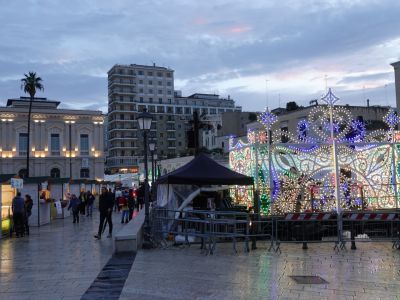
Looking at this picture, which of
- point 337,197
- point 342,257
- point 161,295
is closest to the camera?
point 161,295

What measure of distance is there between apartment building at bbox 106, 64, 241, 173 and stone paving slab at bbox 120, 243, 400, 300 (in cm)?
9543

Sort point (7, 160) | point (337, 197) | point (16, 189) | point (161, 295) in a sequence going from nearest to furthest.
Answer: point (161, 295), point (337, 197), point (16, 189), point (7, 160)

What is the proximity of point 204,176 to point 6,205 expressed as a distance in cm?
811

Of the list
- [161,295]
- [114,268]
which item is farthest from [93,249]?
[161,295]

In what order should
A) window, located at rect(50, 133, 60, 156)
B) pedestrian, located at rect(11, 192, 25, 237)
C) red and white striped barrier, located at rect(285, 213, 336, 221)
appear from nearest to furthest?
1. red and white striped barrier, located at rect(285, 213, 336, 221)
2. pedestrian, located at rect(11, 192, 25, 237)
3. window, located at rect(50, 133, 60, 156)

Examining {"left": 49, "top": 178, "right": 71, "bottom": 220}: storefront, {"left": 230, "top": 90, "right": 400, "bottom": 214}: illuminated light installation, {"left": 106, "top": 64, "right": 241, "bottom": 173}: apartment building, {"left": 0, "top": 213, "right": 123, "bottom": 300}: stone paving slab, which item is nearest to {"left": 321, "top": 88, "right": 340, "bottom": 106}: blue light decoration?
{"left": 230, "top": 90, "right": 400, "bottom": 214}: illuminated light installation

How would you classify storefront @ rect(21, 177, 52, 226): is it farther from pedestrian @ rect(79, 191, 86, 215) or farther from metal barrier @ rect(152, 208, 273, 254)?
metal barrier @ rect(152, 208, 273, 254)

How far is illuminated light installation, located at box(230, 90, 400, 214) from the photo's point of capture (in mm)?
17100

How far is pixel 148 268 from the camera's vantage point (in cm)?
1005

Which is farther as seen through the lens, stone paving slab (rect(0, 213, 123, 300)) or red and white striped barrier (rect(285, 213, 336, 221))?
red and white striped barrier (rect(285, 213, 336, 221))

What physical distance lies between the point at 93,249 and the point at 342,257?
20.9ft

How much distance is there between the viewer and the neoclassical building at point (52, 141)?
6044 cm

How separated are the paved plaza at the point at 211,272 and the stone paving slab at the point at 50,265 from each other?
0.02 metres

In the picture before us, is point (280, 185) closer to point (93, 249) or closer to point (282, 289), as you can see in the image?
point (93, 249)
